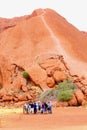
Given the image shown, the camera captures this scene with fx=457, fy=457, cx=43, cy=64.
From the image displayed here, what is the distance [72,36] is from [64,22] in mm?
4499

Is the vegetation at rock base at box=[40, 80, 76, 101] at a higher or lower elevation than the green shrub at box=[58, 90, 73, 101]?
higher

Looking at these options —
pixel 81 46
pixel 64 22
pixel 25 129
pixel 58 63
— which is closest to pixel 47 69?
pixel 58 63

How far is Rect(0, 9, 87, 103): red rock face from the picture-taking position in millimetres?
45938

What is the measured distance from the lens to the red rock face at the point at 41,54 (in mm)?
45938

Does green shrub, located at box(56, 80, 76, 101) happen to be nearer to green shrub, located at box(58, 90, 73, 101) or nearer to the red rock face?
green shrub, located at box(58, 90, 73, 101)

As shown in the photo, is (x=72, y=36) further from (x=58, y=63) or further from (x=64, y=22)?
(x=58, y=63)

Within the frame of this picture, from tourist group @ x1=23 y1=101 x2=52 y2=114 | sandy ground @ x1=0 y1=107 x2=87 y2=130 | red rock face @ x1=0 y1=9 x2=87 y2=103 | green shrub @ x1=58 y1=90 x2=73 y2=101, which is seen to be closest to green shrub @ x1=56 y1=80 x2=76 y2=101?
green shrub @ x1=58 y1=90 x2=73 y2=101

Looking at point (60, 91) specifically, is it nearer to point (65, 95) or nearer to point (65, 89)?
point (65, 89)

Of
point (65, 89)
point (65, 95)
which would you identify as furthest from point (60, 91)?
point (65, 95)

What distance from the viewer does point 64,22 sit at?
61594 millimetres

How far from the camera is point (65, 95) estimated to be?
40.8m

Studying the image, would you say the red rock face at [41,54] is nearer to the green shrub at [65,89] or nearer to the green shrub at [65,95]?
the green shrub at [65,89]

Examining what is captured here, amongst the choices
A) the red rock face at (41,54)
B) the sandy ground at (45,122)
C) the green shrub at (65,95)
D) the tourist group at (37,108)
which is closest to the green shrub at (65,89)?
the green shrub at (65,95)

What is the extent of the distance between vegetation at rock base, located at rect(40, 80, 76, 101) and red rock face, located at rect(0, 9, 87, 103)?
1052mm
